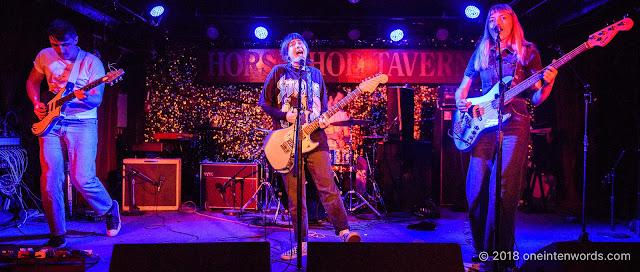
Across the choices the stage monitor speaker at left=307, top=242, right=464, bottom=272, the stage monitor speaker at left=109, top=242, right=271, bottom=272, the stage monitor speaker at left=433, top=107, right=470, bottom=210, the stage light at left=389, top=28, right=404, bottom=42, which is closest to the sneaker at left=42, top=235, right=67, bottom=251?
the stage monitor speaker at left=109, top=242, right=271, bottom=272

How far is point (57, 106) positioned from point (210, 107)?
13.0ft

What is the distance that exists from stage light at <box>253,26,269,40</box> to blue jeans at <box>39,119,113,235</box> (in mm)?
3597

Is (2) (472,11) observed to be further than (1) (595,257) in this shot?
Yes

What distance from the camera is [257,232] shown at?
17.9 ft

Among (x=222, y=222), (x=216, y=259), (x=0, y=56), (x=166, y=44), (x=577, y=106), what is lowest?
(x=222, y=222)

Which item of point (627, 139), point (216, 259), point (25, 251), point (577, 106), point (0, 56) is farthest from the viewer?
point (577, 106)

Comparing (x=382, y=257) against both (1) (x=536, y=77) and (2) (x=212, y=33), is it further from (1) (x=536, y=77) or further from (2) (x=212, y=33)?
(2) (x=212, y=33)

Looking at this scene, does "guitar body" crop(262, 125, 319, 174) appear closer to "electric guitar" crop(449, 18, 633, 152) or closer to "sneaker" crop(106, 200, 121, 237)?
"electric guitar" crop(449, 18, 633, 152)

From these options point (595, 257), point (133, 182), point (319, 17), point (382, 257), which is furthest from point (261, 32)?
point (595, 257)

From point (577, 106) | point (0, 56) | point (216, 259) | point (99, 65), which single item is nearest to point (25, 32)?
point (0, 56)

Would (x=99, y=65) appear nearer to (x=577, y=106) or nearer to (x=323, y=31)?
(x=323, y=31)

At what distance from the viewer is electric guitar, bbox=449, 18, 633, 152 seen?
3.40 meters

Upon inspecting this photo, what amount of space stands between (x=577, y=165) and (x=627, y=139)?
0.87 meters

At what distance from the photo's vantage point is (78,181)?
180 inches
